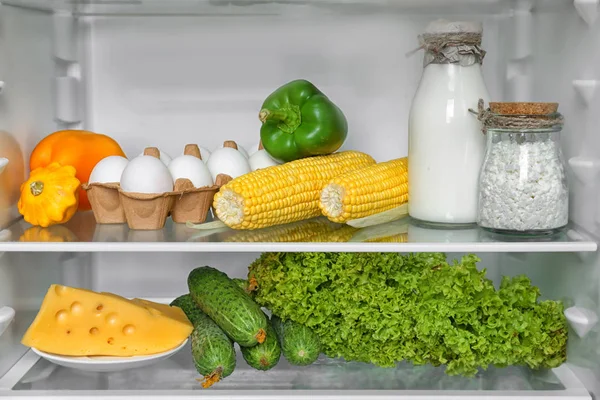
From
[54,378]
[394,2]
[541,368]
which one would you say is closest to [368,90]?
[394,2]

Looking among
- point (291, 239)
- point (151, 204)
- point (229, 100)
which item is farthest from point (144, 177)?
point (229, 100)

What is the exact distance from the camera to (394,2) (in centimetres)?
171

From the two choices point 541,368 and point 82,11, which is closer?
point 541,368

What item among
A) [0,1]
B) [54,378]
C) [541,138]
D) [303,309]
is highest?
[0,1]

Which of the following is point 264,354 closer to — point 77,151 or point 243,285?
point 243,285

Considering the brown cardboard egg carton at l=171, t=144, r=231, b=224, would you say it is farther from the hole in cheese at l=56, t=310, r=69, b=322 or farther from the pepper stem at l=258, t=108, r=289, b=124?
the hole in cheese at l=56, t=310, r=69, b=322

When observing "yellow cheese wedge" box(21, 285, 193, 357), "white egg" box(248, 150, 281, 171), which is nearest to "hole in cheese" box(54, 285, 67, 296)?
"yellow cheese wedge" box(21, 285, 193, 357)

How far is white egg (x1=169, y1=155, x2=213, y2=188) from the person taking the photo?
1.59 metres

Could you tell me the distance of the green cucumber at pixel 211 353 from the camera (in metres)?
1.49

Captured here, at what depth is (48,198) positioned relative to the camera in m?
1.54

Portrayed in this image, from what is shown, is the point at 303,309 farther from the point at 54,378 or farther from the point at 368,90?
the point at 368,90

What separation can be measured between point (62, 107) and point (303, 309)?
29.7 inches

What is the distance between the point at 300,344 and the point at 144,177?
42 cm

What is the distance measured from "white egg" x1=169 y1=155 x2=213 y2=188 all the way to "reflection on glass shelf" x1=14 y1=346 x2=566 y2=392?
356 millimetres
